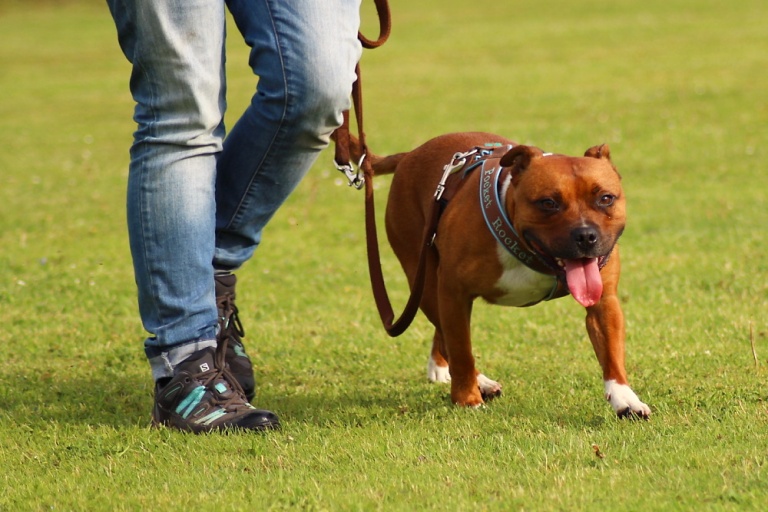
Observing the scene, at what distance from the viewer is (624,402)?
12.8ft

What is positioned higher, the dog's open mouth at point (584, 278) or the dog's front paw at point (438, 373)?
the dog's open mouth at point (584, 278)

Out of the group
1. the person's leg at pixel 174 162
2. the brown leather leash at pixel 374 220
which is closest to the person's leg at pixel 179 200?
the person's leg at pixel 174 162

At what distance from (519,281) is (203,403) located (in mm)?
1236

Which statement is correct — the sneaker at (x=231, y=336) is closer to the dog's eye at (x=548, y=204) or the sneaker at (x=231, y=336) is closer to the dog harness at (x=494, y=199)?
the dog harness at (x=494, y=199)

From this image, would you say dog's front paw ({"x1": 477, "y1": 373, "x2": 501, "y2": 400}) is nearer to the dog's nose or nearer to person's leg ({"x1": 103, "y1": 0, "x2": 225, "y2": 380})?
the dog's nose

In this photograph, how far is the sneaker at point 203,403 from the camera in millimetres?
3869

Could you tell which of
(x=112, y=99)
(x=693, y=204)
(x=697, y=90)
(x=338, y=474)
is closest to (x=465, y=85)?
(x=697, y=90)

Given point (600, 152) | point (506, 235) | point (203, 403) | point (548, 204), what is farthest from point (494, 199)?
point (203, 403)

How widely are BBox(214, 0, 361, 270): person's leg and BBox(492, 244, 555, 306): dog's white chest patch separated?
0.81 metres

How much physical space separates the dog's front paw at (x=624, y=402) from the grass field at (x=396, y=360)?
0.04m

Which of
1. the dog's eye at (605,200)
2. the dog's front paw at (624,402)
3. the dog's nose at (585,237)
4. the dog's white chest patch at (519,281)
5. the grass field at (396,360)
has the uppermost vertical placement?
the dog's eye at (605,200)

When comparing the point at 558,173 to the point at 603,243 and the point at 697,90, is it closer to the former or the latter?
the point at 603,243

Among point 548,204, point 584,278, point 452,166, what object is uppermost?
point 548,204

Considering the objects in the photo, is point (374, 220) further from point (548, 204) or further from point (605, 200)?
point (605, 200)
